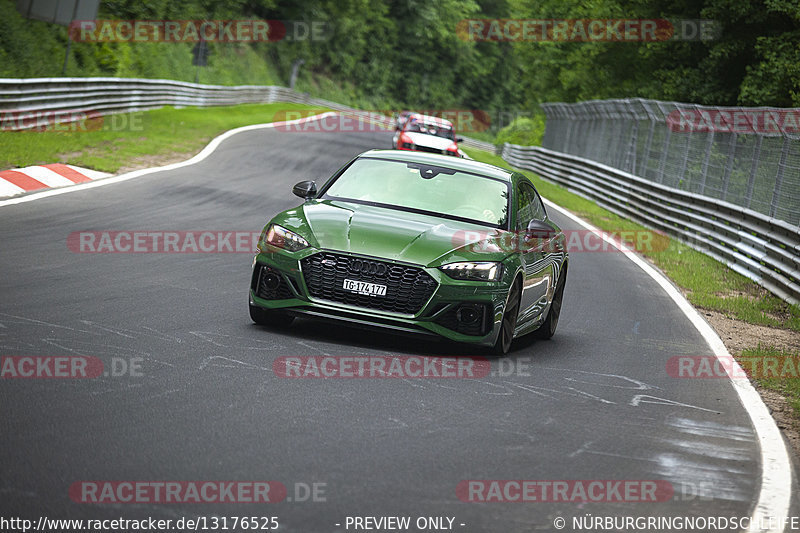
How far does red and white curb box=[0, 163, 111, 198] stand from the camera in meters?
15.9

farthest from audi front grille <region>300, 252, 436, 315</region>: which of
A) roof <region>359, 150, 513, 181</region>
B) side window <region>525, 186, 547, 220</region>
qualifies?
side window <region>525, 186, 547, 220</region>

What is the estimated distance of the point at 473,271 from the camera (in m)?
8.41

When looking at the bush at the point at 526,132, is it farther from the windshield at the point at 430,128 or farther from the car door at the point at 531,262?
the car door at the point at 531,262

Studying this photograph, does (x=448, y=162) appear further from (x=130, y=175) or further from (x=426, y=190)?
(x=130, y=175)

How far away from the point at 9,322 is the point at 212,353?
4.68 feet

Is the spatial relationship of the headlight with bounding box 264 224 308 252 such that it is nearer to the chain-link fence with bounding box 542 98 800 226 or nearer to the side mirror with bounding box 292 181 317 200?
the side mirror with bounding box 292 181 317 200

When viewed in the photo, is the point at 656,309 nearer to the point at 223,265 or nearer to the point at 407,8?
the point at 223,265

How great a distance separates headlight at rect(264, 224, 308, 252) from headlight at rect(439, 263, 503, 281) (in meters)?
1.07

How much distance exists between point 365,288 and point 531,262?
1693 millimetres

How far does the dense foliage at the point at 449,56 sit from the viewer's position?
34875 mm

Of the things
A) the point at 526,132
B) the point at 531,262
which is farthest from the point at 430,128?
the point at 526,132

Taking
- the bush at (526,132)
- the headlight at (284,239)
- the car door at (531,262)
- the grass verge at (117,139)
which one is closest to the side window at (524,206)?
the car door at (531,262)

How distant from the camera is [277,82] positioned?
7862 cm

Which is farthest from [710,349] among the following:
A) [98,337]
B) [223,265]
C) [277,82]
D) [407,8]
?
[407,8]
